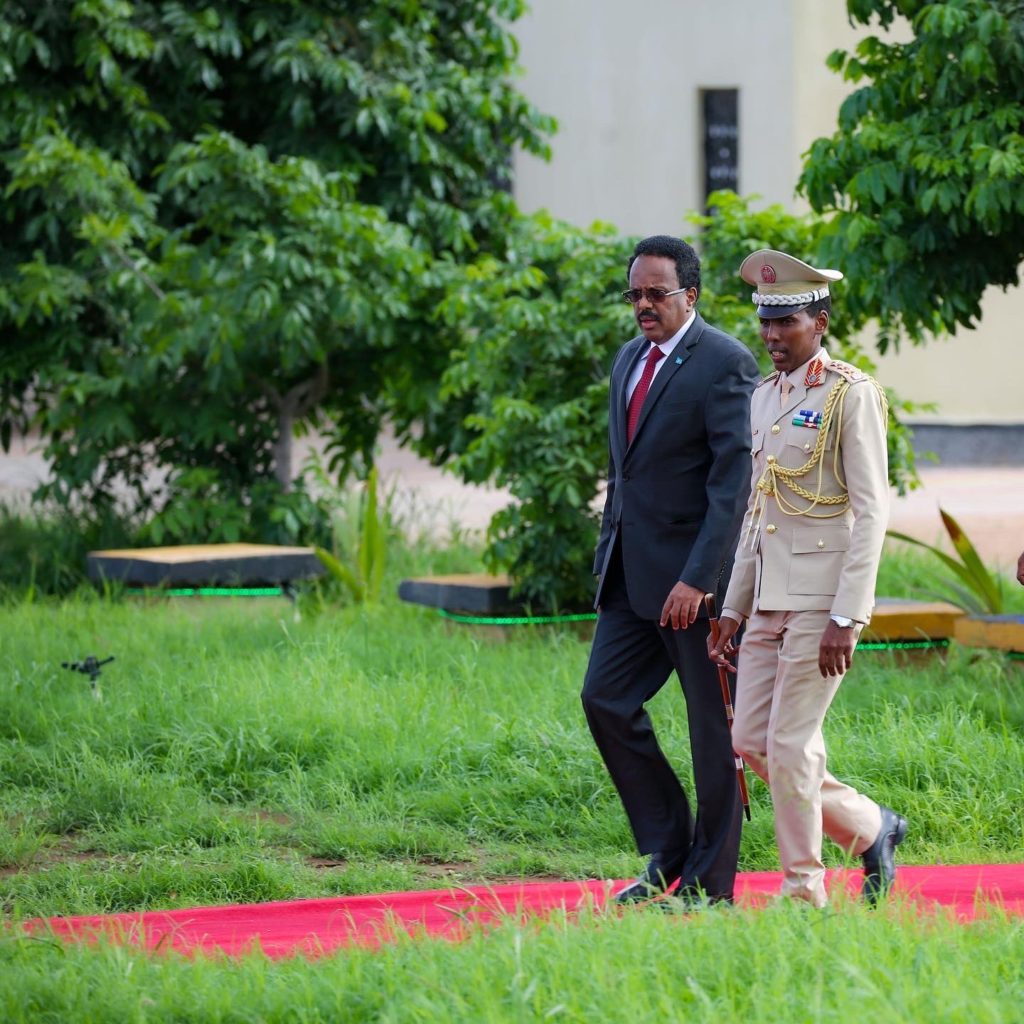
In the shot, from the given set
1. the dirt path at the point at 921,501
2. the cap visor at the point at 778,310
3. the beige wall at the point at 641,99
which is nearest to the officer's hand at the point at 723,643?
the cap visor at the point at 778,310

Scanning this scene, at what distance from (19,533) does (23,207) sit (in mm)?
2235

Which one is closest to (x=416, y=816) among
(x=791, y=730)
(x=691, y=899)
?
(x=691, y=899)

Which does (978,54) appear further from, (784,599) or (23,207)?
(23,207)

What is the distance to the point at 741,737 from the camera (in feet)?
15.0

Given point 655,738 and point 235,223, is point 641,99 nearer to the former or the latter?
point 235,223

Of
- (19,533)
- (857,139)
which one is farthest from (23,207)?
(857,139)

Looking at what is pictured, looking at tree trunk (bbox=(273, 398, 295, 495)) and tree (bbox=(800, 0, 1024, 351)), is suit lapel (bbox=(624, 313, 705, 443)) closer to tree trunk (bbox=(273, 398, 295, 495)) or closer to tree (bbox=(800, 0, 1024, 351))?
tree (bbox=(800, 0, 1024, 351))

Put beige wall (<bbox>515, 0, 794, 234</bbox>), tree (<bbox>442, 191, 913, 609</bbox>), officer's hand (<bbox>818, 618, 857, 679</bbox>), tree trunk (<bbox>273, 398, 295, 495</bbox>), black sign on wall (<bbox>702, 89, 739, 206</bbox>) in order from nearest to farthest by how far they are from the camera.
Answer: officer's hand (<bbox>818, 618, 857, 679</bbox>), tree (<bbox>442, 191, 913, 609</bbox>), tree trunk (<bbox>273, 398, 295, 495</bbox>), beige wall (<bbox>515, 0, 794, 234</bbox>), black sign on wall (<bbox>702, 89, 739, 206</bbox>)

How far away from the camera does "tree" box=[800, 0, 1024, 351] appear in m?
7.20

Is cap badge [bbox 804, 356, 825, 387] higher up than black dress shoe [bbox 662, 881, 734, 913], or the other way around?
cap badge [bbox 804, 356, 825, 387]

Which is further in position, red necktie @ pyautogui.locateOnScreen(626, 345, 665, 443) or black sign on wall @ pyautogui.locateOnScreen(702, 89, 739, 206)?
black sign on wall @ pyautogui.locateOnScreen(702, 89, 739, 206)

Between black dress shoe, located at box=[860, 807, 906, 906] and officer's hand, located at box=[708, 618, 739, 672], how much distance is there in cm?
59

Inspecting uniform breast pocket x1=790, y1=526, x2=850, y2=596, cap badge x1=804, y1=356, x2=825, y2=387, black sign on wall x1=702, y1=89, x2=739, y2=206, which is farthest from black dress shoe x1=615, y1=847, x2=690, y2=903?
black sign on wall x1=702, y1=89, x2=739, y2=206

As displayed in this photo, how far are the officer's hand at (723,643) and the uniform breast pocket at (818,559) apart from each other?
25 centimetres
